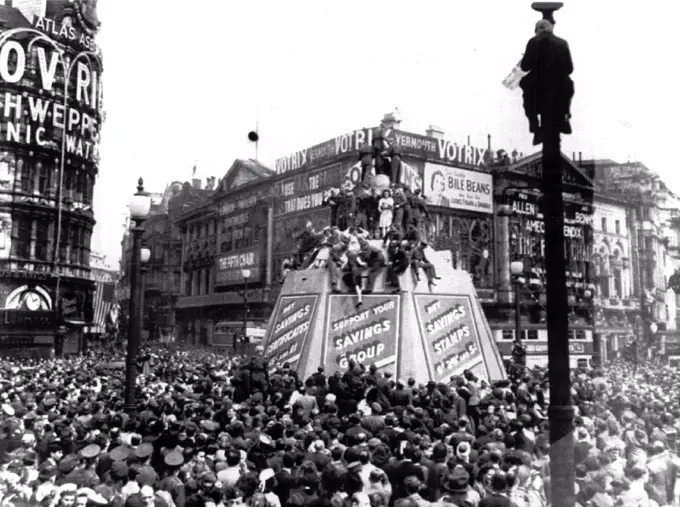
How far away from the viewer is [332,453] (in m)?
9.06

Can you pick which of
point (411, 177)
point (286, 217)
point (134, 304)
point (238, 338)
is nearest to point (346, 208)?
point (134, 304)

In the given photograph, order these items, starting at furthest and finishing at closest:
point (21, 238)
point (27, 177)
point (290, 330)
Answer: point (27, 177) → point (21, 238) → point (290, 330)

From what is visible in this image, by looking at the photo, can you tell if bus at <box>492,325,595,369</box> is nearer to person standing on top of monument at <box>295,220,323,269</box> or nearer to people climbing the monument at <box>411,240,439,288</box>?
people climbing the monument at <box>411,240,439,288</box>

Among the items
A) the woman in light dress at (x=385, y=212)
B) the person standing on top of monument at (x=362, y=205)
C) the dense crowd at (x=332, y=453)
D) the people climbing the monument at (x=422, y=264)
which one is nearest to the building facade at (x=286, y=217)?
the person standing on top of monument at (x=362, y=205)

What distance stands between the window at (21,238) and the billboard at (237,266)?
21122 millimetres

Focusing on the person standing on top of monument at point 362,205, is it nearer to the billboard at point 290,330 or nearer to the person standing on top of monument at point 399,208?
the person standing on top of monument at point 399,208

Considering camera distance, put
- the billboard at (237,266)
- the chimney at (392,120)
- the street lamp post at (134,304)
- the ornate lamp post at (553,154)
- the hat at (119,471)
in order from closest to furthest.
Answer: the ornate lamp post at (553,154) → the hat at (119,471) → the street lamp post at (134,304) → the chimney at (392,120) → the billboard at (237,266)

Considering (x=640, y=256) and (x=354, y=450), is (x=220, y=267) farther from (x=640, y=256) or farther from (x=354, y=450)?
(x=354, y=450)

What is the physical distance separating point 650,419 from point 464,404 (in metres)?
3.62

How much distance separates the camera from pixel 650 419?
1212 cm

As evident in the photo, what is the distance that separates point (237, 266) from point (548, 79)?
5980cm

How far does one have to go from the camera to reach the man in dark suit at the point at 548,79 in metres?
6.85

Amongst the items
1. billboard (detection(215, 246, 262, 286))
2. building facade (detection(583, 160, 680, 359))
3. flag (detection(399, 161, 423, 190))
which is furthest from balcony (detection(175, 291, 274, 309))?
building facade (detection(583, 160, 680, 359))

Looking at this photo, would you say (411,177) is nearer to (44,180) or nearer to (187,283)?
(44,180)
